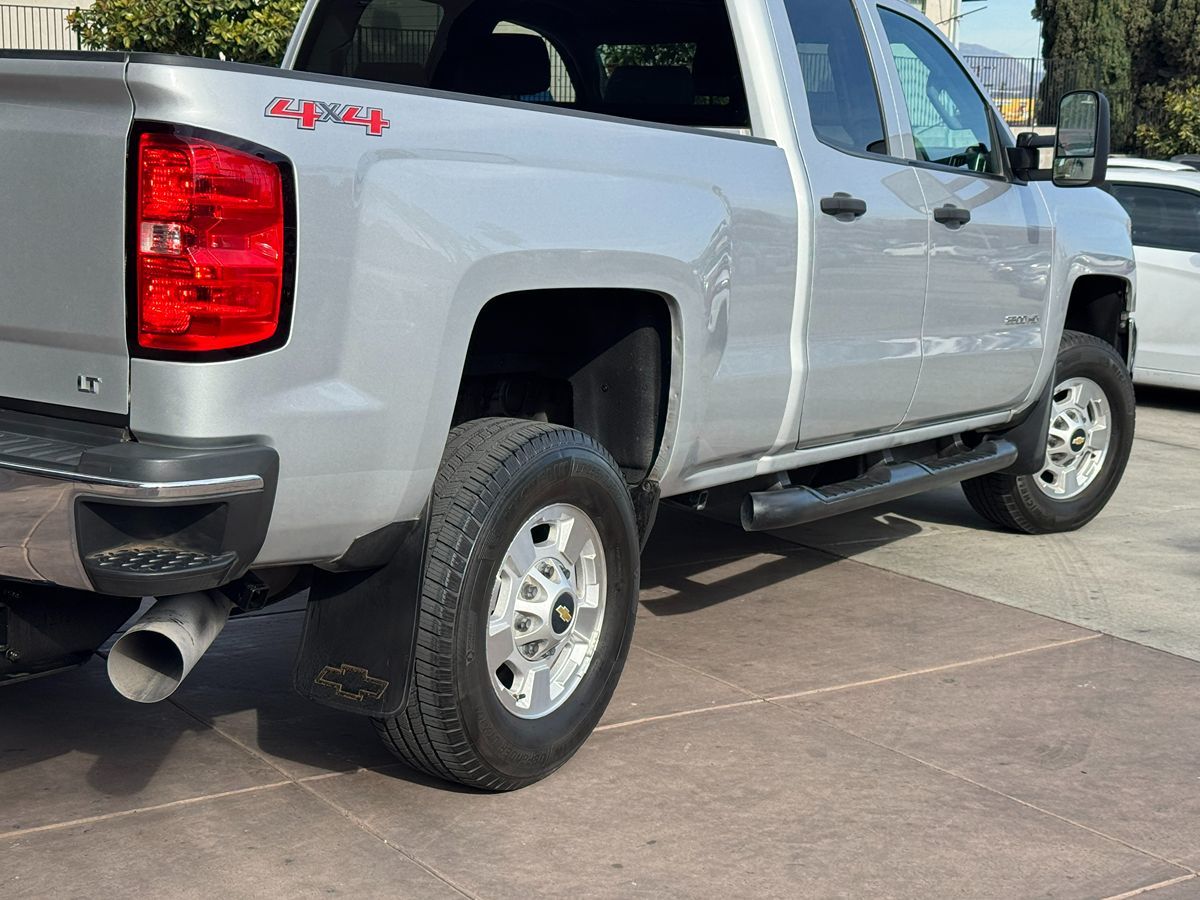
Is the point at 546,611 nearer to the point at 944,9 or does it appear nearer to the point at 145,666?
the point at 145,666

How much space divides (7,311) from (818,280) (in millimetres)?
2419

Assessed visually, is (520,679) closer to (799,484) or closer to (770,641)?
(770,641)

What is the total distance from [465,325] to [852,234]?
1.83 meters

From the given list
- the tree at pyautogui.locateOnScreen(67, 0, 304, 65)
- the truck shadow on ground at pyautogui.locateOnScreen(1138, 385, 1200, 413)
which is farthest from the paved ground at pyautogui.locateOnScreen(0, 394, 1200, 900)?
the tree at pyautogui.locateOnScreen(67, 0, 304, 65)

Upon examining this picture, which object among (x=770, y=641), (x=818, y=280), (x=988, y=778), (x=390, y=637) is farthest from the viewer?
(x=770, y=641)

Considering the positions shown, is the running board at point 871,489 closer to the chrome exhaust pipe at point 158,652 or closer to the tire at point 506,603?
the tire at point 506,603

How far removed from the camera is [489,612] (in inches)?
145

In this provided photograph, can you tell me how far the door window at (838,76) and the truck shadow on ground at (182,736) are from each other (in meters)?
2.34

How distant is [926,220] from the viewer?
17.4 feet

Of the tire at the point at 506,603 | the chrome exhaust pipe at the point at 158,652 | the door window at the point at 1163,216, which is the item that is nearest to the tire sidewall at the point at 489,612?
the tire at the point at 506,603

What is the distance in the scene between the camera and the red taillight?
2.98m

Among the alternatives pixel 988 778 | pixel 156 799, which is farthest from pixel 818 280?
pixel 156 799

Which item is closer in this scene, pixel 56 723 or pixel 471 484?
pixel 471 484

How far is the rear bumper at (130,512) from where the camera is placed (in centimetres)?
293
